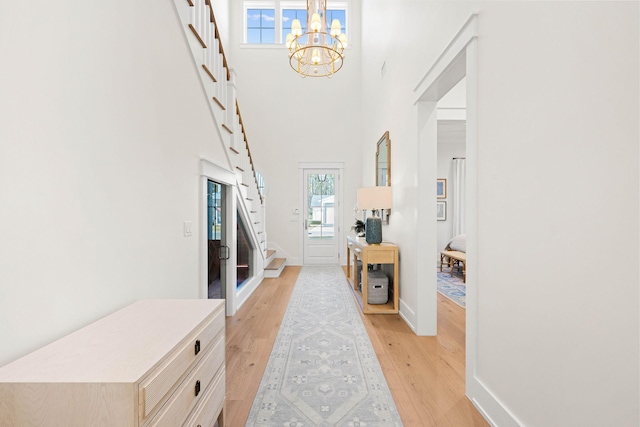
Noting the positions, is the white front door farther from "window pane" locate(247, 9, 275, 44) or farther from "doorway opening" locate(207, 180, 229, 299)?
"doorway opening" locate(207, 180, 229, 299)

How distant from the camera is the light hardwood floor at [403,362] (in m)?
1.85

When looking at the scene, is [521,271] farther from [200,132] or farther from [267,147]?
[267,147]

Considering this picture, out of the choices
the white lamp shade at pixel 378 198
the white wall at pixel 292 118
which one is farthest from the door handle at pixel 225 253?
the white wall at pixel 292 118

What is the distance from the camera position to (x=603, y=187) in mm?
1056

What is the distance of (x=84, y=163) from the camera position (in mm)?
1347

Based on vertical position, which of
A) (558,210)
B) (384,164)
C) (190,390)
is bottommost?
(190,390)

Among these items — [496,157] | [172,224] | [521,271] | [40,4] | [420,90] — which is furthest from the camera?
Result: [420,90]

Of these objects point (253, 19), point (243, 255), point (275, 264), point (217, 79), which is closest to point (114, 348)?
point (217, 79)

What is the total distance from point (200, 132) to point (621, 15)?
2561 mm

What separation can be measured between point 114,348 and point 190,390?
34 centimetres

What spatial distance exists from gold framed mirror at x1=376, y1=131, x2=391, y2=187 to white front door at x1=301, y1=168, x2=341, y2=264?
7.47ft

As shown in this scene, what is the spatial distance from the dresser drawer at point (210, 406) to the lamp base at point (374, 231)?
2662mm

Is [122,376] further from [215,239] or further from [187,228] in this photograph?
[215,239]

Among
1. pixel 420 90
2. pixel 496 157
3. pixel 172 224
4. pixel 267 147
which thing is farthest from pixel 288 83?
pixel 496 157
